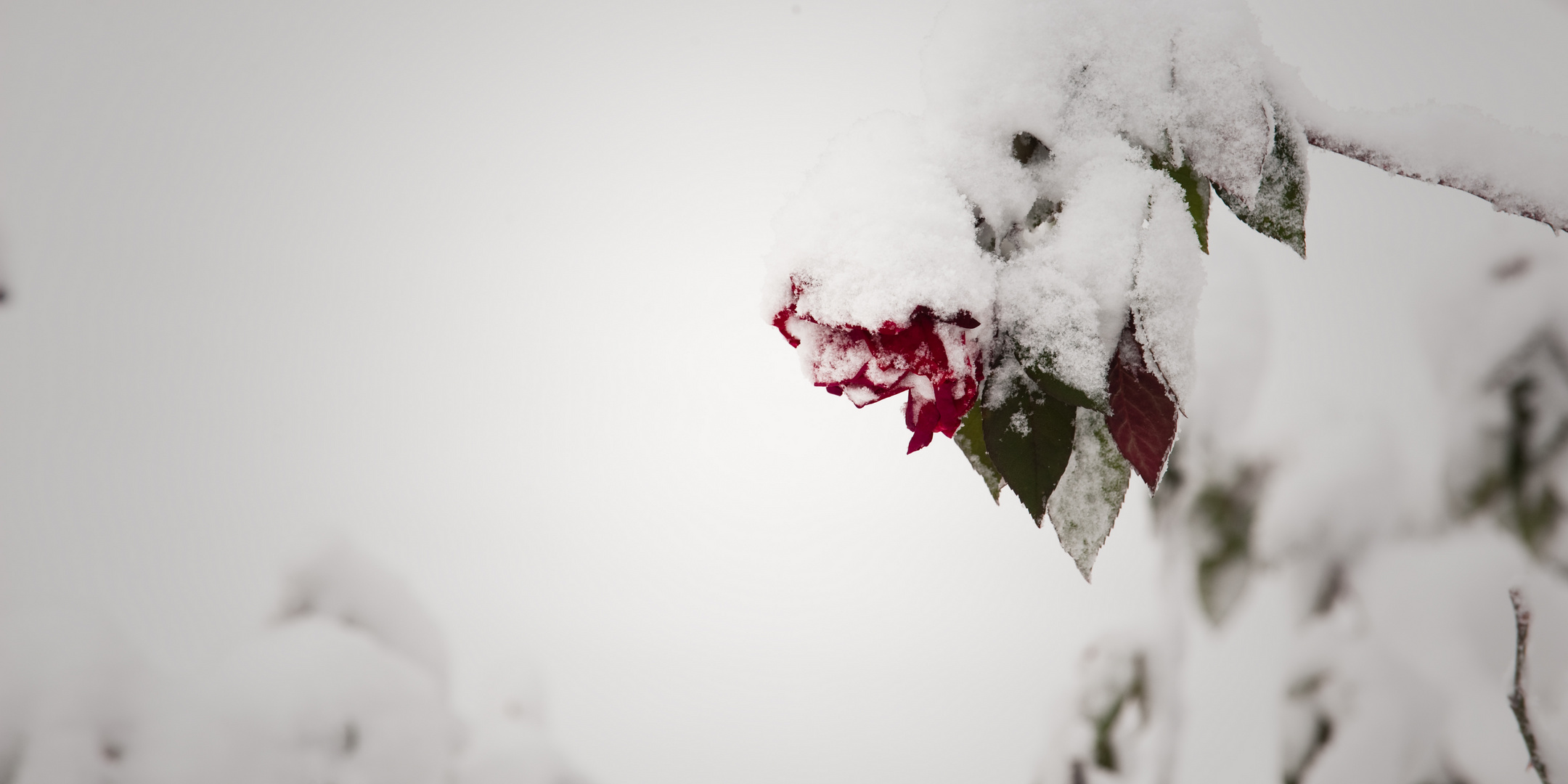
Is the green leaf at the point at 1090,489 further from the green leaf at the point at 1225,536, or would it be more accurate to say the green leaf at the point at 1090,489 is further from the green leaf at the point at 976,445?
the green leaf at the point at 1225,536

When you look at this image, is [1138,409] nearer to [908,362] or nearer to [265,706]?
[908,362]

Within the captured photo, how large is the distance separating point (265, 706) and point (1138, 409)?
0.70 metres

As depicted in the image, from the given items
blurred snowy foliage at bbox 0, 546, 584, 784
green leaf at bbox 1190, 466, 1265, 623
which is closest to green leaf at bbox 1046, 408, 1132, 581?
green leaf at bbox 1190, 466, 1265, 623

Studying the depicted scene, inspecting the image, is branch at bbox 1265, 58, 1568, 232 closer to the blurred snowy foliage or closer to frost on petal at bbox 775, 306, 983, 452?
frost on petal at bbox 775, 306, 983, 452

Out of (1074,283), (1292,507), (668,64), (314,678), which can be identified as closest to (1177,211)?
(1074,283)

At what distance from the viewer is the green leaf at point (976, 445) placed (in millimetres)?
221

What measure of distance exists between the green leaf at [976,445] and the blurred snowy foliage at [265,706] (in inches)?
24.4

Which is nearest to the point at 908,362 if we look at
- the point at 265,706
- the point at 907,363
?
the point at 907,363

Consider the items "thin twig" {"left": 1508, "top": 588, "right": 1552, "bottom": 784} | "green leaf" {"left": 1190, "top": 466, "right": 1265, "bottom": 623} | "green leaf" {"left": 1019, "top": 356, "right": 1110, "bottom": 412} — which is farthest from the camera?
"green leaf" {"left": 1190, "top": 466, "right": 1265, "bottom": 623}

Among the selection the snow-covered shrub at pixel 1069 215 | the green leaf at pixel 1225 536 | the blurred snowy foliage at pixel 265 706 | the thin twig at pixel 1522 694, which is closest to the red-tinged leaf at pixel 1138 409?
the snow-covered shrub at pixel 1069 215

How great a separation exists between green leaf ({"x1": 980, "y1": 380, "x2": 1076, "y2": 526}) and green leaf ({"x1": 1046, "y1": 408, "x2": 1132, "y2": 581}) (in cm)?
2

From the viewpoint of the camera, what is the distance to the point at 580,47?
5.15m

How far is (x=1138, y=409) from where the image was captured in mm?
198

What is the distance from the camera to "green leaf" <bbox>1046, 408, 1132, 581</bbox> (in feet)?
0.68
